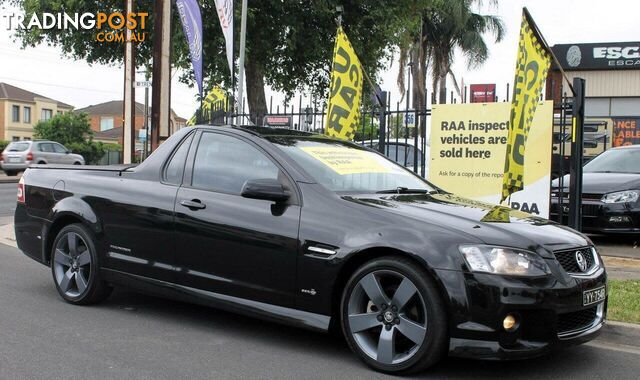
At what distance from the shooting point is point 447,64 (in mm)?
43531

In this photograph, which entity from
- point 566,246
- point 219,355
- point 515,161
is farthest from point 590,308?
point 515,161

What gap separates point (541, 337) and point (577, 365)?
76 centimetres

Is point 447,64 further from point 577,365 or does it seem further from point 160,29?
point 577,365

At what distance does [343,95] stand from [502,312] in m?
5.92

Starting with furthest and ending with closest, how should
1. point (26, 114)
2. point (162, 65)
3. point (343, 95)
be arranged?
point (26, 114) < point (162, 65) < point (343, 95)

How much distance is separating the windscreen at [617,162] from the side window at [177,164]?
23.6 ft

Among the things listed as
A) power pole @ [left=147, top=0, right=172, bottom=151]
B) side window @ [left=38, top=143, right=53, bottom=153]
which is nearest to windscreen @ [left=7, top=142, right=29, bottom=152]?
side window @ [left=38, top=143, right=53, bottom=153]

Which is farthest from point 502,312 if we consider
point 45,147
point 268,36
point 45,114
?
point 45,114

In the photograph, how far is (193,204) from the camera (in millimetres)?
4938

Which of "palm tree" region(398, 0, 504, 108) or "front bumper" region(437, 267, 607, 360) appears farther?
"palm tree" region(398, 0, 504, 108)

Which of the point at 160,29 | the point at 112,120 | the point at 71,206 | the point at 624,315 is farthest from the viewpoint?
the point at 112,120

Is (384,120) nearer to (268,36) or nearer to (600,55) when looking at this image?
(268,36)

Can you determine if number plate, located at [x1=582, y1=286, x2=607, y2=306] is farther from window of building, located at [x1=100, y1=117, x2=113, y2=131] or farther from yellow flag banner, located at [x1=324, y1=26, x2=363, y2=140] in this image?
window of building, located at [x1=100, y1=117, x2=113, y2=131]

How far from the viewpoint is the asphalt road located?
4070 mm
